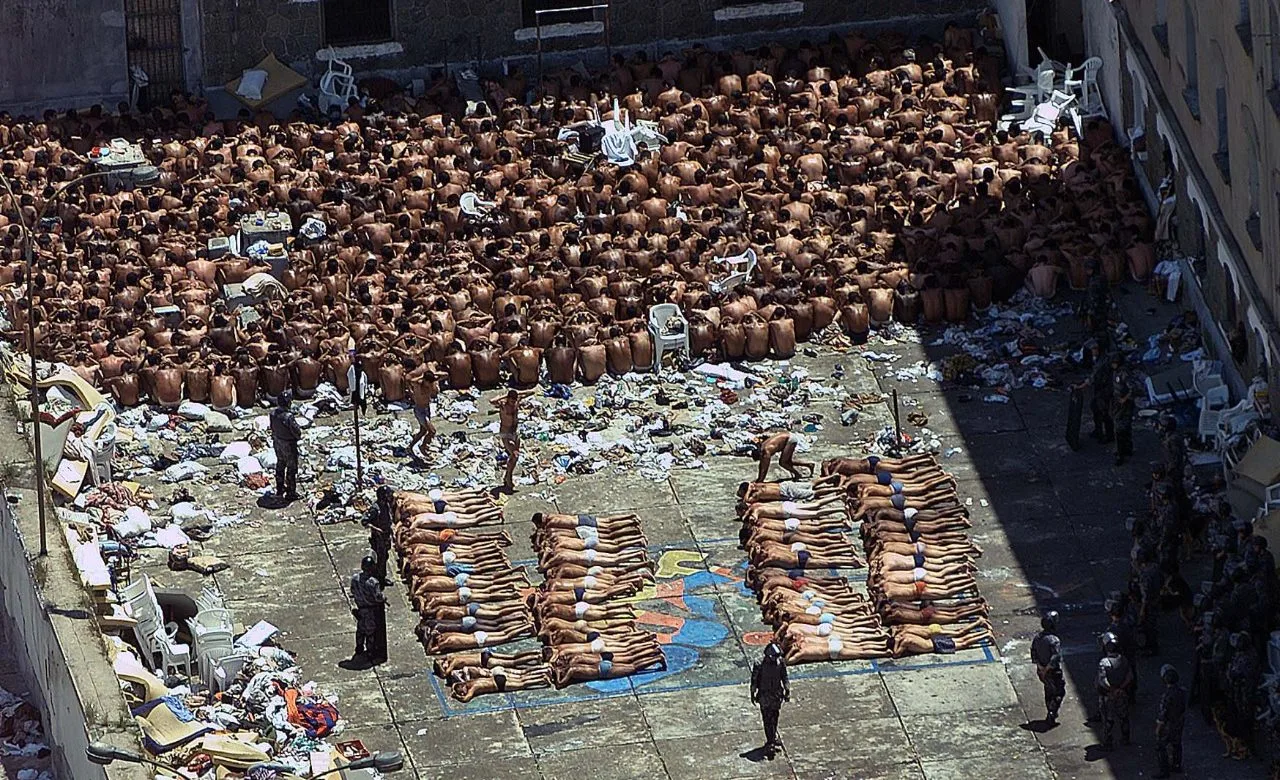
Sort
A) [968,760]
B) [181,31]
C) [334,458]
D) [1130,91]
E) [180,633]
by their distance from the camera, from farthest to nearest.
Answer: [181,31] → [1130,91] → [334,458] → [180,633] → [968,760]

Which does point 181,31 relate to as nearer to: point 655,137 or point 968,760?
point 655,137

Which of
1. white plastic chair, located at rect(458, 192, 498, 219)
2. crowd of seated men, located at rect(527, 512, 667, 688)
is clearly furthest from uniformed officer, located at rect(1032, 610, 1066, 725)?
white plastic chair, located at rect(458, 192, 498, 219)

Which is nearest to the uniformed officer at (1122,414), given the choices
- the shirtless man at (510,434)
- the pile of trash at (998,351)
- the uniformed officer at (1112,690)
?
the pile of trash at (998,351)

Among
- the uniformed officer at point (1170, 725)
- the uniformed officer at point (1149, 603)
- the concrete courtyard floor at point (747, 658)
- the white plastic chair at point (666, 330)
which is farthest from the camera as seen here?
the white plastic chair at point (666, 330)

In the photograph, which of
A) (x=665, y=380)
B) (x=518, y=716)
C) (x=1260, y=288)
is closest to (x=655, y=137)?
(x=665, y=380)

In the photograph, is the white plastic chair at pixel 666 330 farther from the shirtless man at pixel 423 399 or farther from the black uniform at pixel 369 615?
the black uniform at pixel 369 615

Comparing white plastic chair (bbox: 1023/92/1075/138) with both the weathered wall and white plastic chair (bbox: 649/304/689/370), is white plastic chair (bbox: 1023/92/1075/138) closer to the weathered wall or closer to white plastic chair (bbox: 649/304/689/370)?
white plastic chair (bbox: 649/304/689/370)

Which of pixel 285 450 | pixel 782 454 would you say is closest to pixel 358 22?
pixel 285 450
